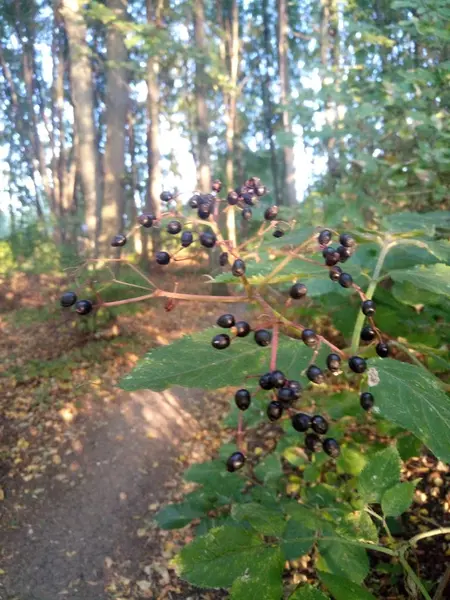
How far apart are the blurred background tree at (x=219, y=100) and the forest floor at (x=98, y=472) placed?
2299 mm

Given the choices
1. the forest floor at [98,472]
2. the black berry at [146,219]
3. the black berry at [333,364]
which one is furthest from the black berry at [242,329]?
the forest floor at [98,472]

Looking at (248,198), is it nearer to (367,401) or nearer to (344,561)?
(367,401)

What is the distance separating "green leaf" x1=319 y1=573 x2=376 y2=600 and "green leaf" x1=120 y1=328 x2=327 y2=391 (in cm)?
67

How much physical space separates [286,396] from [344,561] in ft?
3.42

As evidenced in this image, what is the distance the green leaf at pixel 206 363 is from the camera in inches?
44.6

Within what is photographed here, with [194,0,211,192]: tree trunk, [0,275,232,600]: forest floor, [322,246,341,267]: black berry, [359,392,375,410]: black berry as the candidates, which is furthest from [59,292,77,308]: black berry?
[194,0,211,192]: tree trunk

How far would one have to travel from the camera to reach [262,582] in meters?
1.30

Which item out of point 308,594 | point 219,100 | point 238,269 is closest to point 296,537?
point 308,594

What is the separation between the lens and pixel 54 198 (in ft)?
76.2

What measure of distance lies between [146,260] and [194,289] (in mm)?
2677

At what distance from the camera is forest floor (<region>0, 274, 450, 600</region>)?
3.80m

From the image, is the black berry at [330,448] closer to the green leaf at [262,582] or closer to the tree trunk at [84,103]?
the green leaf at [262,582]

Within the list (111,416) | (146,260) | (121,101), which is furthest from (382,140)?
(146,260)

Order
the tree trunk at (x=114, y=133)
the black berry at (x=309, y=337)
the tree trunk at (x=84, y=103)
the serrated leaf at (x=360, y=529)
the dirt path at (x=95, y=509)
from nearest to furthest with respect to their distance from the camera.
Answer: the black berry at (x=309, y=337) < the serrated leaf at (x=360, y=529) < the dirt path at (x=95, y=509) < the tree trunk at (x=84, y=103) < the tree trunk at (x=114, y=133)
